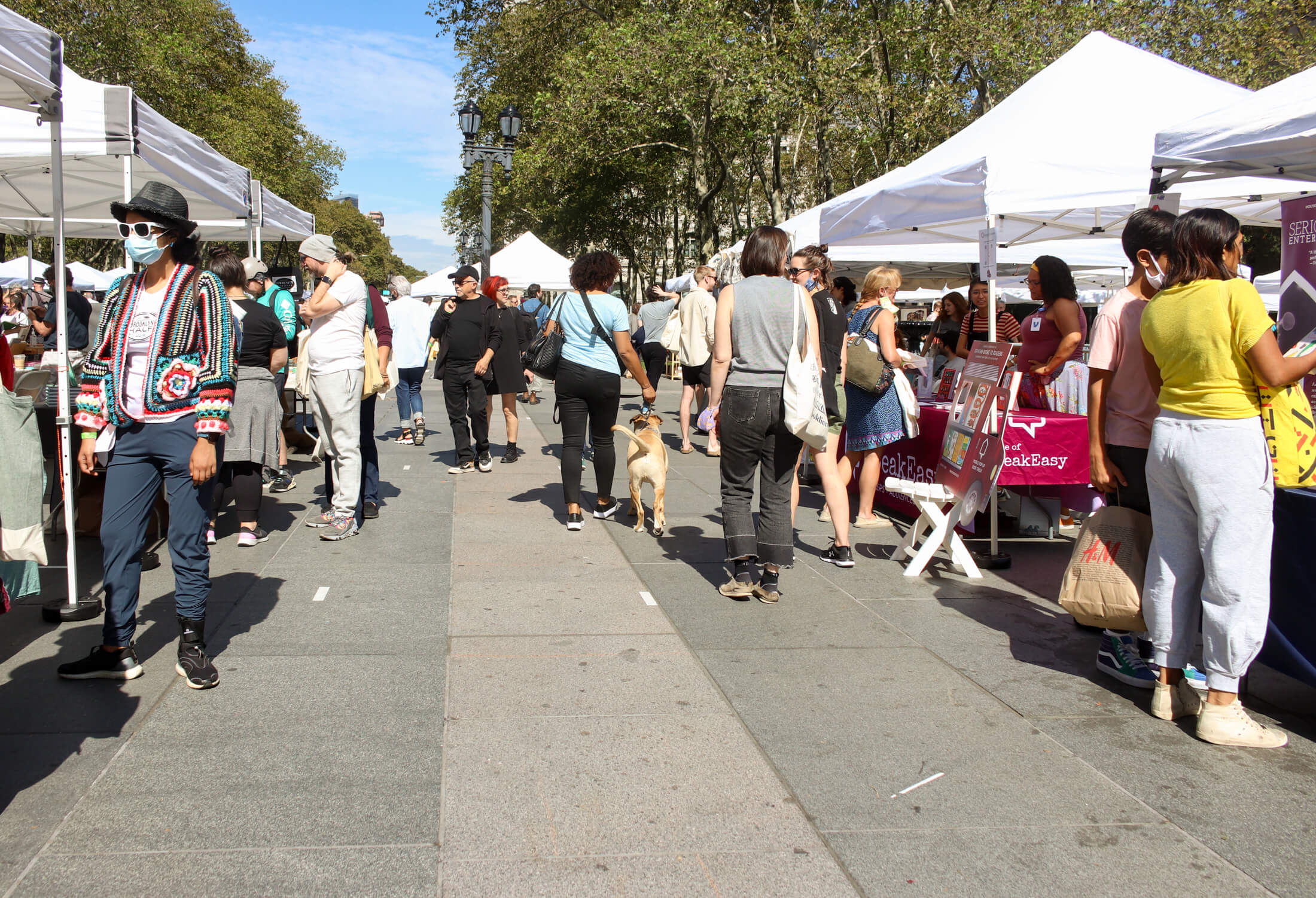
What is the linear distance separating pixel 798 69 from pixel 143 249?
21.0 meters

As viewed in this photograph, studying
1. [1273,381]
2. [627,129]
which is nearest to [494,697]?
[1273,381]

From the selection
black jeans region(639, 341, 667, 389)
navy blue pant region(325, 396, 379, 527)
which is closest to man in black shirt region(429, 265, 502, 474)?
navy blue pant region(325, 396, 379, 527)

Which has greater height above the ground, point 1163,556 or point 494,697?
point 1163,556

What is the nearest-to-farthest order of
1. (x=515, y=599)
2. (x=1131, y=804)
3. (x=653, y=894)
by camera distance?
(x=653, y=894)
(x=1131, y=804)
(x=515, y=599)

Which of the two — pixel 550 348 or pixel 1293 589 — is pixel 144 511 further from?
pixel 1293 589

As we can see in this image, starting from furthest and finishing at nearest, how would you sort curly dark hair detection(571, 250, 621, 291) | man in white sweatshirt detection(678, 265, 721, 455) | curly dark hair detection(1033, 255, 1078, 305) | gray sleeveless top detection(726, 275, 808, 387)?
1. man in white sweatshirt detection(678, 265, 721, 455)
2. curly dark hair detection(571, 250, 621, 291)
3. curly dark hair detection(1033, 255, 1078, 305)
4. gray sleeveless top detection(726, 275, 808, 387)

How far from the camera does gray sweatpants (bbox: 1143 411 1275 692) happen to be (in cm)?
357

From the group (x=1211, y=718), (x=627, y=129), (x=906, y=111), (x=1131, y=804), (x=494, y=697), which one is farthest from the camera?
(x=627, y=129)

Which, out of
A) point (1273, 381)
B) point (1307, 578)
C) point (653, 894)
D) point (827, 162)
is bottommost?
point (653, 894)

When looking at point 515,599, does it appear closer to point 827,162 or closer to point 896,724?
point 896,724

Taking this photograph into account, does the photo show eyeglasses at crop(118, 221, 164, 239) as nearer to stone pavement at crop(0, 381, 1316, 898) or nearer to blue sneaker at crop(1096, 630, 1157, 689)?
stone pavement at crop(0, 381, 1316, 898)

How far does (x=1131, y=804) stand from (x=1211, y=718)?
740 mm

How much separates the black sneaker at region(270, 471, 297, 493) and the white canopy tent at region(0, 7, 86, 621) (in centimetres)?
361

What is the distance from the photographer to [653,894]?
8.67ft
